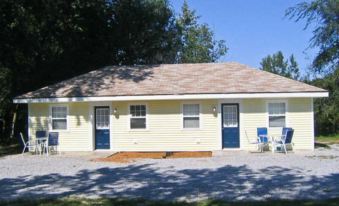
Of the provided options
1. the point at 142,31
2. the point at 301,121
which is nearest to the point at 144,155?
the point at 301,121

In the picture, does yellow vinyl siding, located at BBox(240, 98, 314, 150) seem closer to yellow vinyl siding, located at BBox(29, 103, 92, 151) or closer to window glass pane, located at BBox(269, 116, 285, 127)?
window glass pane, located at BBox(269, 116, 285, 127)

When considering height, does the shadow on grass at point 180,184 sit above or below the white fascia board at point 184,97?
below

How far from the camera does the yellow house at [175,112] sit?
2188 cm

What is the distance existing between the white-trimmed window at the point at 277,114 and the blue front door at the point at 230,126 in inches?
59.8

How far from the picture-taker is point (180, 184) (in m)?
12.2

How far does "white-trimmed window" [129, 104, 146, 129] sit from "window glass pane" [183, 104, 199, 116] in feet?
6.47

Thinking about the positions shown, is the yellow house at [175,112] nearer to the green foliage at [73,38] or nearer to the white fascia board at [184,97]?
the white fascia board at [184,97]

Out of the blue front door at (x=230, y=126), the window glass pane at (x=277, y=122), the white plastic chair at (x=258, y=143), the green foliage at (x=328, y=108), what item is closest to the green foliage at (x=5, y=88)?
the blue front door at (x=230, y=126)

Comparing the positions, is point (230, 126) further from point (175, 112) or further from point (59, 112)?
point (59, 112)

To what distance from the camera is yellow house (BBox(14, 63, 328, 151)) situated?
21875 mm

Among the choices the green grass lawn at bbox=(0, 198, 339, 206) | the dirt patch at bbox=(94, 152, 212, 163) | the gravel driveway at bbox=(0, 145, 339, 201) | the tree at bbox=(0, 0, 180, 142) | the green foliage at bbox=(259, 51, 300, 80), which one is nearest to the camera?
the green grass lawn at bbox=(0, 198, 339, 206)

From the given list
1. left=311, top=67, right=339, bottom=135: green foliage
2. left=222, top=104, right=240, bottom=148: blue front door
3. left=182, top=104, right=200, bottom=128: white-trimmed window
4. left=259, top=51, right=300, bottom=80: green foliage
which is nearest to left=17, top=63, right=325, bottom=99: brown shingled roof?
left=182, top=104, right=200, bottom=128: white-trimmed window

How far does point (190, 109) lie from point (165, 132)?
5.30ft

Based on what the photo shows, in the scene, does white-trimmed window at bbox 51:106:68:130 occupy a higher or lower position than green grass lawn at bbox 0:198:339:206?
higher
